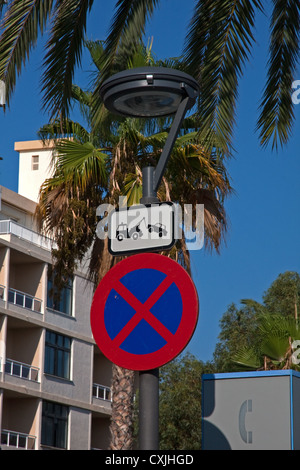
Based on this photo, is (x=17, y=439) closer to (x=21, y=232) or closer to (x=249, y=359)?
(x=21, y=232)

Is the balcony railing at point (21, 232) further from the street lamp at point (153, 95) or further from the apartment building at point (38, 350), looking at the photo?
the street lamp at point (153, 95)

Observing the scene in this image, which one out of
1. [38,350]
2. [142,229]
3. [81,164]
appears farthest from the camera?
[38,350]

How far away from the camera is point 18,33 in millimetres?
8531

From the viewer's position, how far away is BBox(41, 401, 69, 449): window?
139 ft

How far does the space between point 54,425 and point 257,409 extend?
115 feet

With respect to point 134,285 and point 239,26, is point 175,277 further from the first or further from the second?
point 239,26

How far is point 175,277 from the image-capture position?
16.8ft

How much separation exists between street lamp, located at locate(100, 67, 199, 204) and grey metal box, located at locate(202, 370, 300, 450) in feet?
12.3

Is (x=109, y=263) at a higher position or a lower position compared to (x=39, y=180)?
lower

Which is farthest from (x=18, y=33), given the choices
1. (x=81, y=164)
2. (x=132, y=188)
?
(x=81, y=164)

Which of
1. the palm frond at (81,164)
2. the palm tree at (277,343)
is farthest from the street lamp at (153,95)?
the palm tree at (277,343)

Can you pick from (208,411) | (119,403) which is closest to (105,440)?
(119,403)

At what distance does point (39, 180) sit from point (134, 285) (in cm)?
4450
